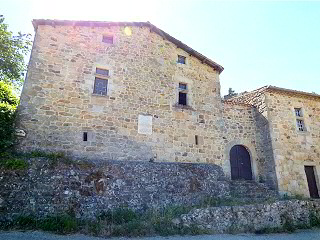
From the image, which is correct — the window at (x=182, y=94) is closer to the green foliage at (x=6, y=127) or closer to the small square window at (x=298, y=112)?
the small square window at (x=298, y=112)

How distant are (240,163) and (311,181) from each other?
3.65 m

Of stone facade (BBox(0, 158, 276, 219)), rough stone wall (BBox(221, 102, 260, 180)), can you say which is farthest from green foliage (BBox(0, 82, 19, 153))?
rough stone wall (BBox(221, 102, 260, 180))

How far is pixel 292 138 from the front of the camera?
11250 millimetres

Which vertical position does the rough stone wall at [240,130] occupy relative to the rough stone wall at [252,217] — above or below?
above

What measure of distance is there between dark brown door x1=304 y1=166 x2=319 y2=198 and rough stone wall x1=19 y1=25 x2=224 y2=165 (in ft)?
15.3

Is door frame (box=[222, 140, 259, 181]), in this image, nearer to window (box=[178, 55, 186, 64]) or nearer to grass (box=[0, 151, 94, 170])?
window (box=[178, 55, 186, 64])

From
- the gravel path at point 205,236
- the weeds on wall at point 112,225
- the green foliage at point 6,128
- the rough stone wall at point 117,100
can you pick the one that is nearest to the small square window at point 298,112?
the rough stone wall at point 117,100

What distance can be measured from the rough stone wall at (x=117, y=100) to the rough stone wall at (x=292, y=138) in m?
2.83

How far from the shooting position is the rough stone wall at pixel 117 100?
819cm

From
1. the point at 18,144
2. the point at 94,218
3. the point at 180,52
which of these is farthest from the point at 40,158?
the point at 180,52

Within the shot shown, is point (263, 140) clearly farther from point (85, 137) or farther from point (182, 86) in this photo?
point (85, 137)

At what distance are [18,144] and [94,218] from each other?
3669 millimetres

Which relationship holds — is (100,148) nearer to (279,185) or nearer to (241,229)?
(241,229)

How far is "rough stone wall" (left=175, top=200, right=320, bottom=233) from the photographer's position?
6.88 metres
